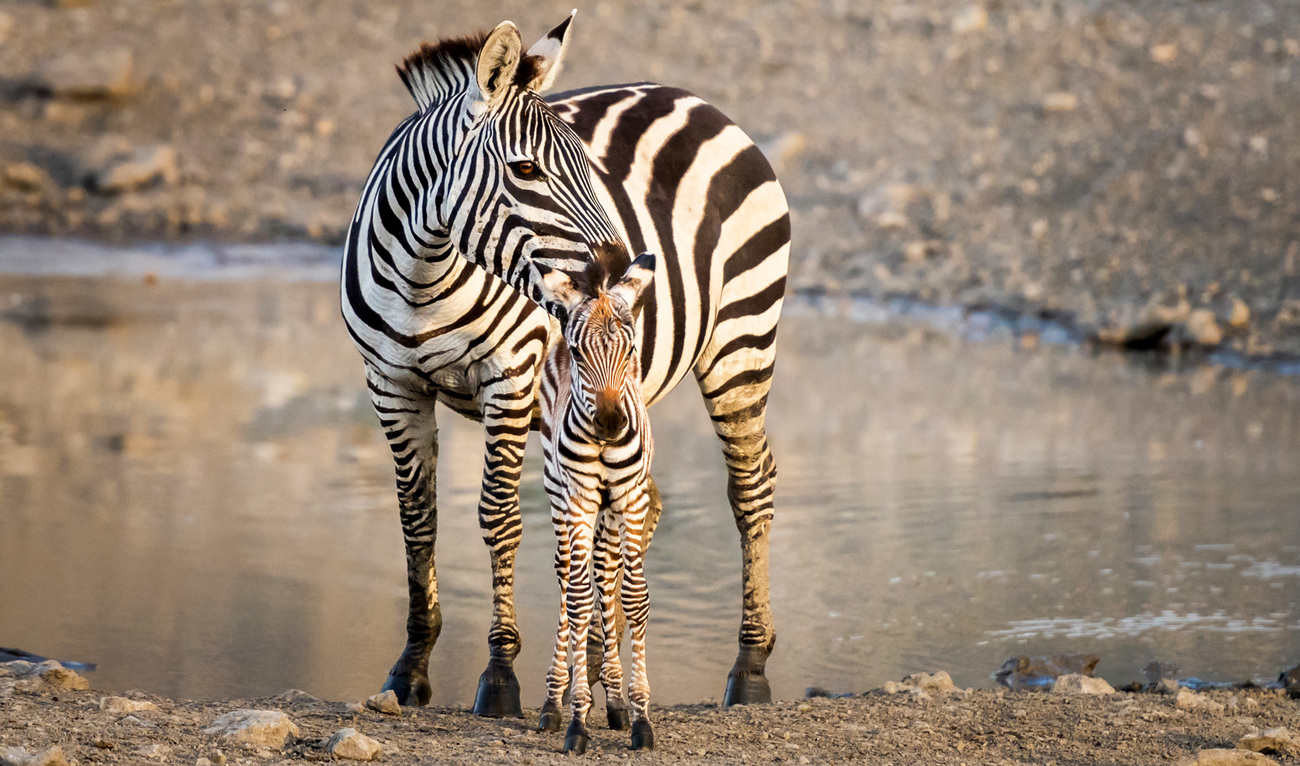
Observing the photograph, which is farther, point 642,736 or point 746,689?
point 746,689

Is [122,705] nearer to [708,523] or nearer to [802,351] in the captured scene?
[708,523]

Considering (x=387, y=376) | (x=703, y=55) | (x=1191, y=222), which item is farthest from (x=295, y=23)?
(x=387, y=376)

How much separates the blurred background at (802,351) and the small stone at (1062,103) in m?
0.13

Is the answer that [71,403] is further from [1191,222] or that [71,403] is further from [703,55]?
[703,55]

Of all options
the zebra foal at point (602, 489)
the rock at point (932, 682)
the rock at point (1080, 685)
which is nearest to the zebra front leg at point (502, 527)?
the zebra foal at point (602, 489)

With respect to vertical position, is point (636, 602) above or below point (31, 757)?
above

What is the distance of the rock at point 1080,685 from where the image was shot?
5.32 m

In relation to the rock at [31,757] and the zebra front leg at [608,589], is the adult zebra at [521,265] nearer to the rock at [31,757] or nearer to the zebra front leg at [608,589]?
the zebra front leg at [608,589]

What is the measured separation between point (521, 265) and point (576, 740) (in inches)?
54.2

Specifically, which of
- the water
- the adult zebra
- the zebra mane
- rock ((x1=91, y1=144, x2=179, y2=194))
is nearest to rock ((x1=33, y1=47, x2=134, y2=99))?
rock ((x1=91, y1=144, x2=179, y2=194))

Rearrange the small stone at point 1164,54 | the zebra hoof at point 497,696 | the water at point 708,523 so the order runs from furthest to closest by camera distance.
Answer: the small stone at point 1164,54, the water at point 708,523, the zebra hoof at point 497,696

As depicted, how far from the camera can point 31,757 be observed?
3852 mm

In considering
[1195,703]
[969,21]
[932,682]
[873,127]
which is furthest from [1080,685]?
[969,21]

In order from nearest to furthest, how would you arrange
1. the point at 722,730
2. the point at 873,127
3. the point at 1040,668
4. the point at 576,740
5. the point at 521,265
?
the point at 576,740
the point at 521,265
the point at 722,730
the point at 1040,668
the point at 873,127
